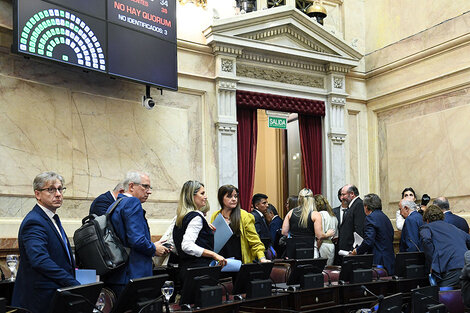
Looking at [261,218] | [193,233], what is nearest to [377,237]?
[261,218]

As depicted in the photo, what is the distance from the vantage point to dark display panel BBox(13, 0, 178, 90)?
545 centimetres

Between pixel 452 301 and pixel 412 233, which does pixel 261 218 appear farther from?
pixel 452 301

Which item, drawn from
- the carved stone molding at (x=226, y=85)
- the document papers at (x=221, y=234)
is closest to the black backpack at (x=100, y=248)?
the document papers at (x=221, y=234)

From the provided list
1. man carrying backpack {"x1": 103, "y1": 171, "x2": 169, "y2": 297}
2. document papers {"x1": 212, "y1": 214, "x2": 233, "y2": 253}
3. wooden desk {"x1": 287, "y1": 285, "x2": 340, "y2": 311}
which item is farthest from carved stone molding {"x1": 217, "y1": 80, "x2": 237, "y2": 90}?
man carrying backpack {"x1": 103, "y1": 171, "x2": 169, "y2": 297}

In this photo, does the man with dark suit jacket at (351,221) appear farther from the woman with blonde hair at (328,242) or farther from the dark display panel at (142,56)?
the dark display panel at (142,56)

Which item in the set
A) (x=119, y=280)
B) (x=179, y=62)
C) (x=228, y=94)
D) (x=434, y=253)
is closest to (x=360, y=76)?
(x=228, y=94)

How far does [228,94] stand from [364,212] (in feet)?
8.80

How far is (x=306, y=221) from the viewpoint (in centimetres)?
620

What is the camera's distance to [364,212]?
6.27 metres

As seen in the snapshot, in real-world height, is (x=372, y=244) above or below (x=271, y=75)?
below

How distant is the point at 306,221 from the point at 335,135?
2.92 metres

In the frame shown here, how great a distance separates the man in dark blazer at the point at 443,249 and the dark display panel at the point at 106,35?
352cm

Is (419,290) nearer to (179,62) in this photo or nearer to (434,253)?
(434,253)

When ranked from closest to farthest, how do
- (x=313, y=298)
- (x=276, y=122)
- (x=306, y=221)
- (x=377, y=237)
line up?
(x=313, y=298) → (x=377, y=237) → (x=306, y=221) → (x=276, y=122)
